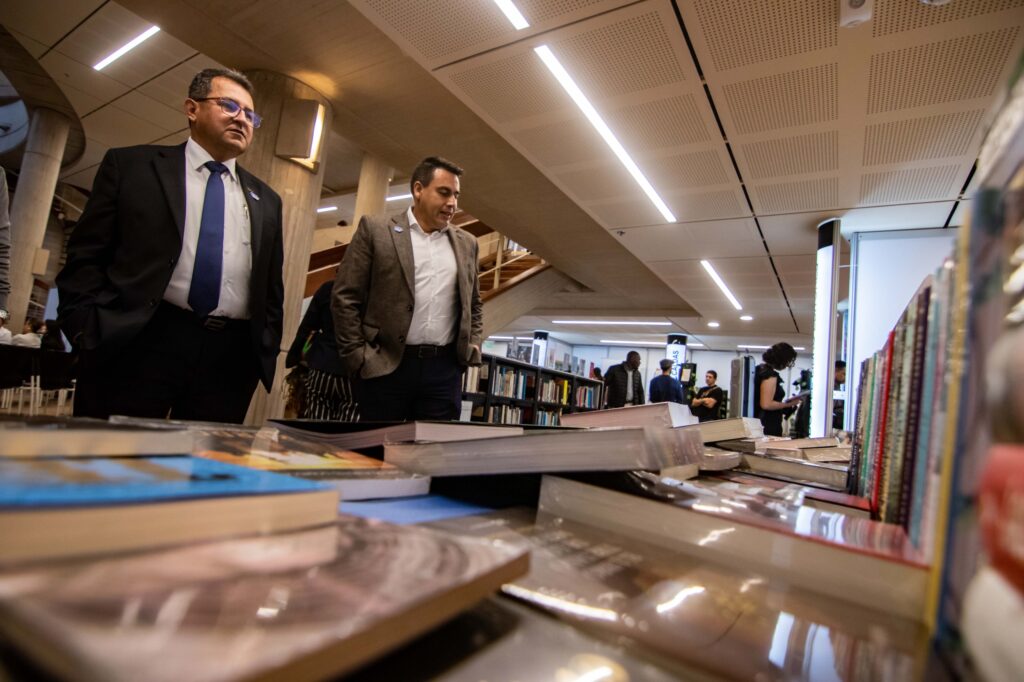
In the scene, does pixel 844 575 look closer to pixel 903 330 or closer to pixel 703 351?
pixel 903 330

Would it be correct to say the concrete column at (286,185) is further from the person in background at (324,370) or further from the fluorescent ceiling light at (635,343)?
the fluorescent ceiling light at (635,343)

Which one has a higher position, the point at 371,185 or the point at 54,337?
the point at 371,185

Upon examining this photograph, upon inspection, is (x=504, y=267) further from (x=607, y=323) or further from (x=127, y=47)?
(x=127, y=47)

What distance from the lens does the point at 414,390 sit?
175cm

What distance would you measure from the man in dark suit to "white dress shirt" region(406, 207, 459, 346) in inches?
18.7

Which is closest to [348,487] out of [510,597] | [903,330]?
[510,597]

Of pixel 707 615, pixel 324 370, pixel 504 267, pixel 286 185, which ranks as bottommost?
pixel 707 615

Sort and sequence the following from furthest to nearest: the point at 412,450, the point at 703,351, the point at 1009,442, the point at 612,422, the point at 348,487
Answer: the point at 703,351
the point at 612,422
the point at 412,450
the point at 348,487
the point at 1009,442

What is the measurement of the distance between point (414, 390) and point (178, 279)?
2.46 feet

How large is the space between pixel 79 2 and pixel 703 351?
15246 mm

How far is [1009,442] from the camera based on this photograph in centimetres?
19

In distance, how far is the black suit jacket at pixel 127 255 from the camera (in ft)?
3.79

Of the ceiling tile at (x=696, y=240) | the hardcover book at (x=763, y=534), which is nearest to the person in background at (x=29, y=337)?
the hardcover book at (x=763, y=534)

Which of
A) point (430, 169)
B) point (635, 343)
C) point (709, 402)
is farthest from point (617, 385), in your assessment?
point (635, 343)
